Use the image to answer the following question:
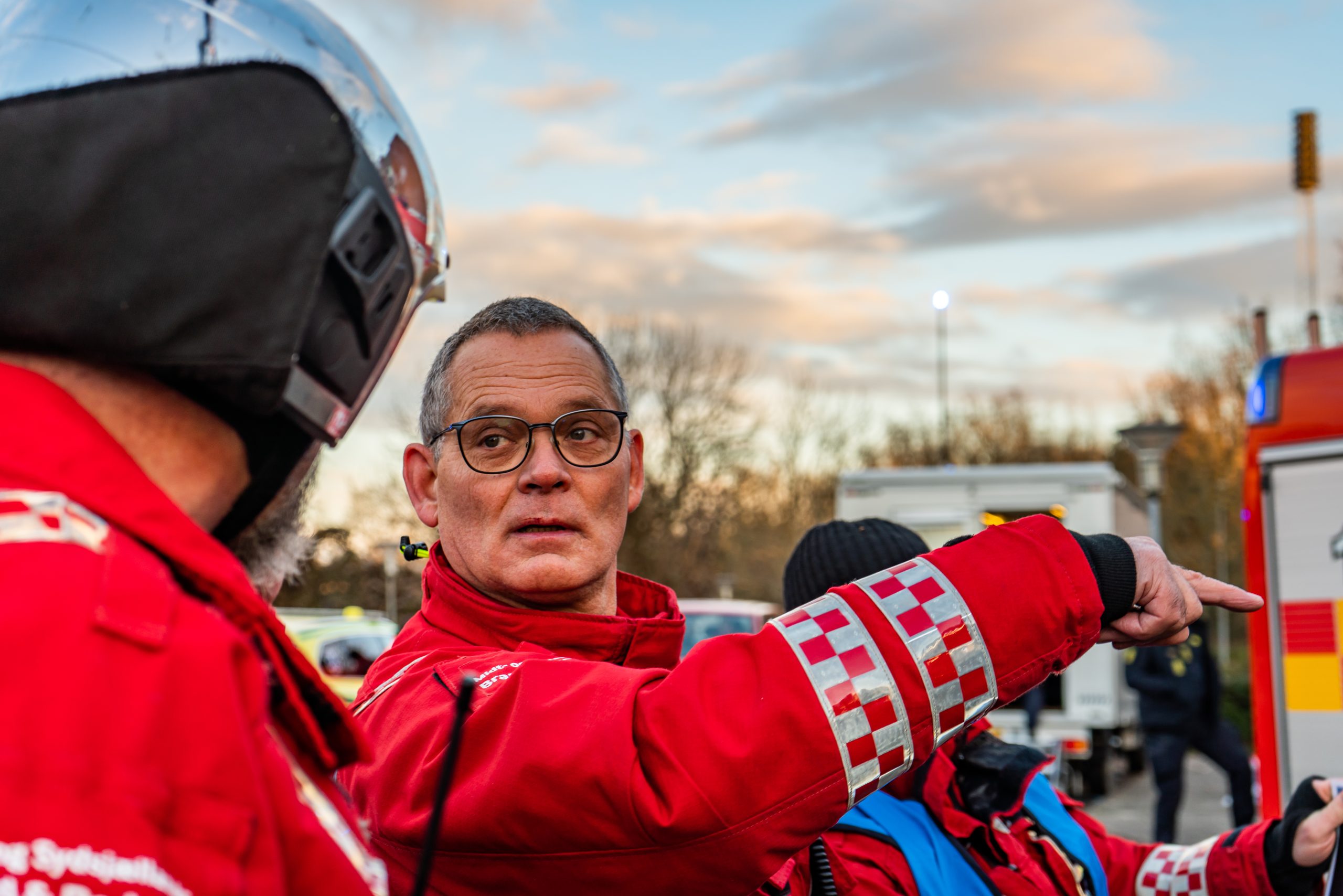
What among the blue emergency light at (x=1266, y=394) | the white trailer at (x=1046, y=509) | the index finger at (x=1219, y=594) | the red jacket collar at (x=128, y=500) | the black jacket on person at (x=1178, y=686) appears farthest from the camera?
the white trailer at (x=1046, y=509)

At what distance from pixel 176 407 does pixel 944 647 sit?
2.92 feet

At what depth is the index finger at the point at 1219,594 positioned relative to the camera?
1720 millimetres

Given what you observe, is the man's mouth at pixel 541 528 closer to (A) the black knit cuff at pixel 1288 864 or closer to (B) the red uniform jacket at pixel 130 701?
(B) the red uniform jacket at pixel 130 701

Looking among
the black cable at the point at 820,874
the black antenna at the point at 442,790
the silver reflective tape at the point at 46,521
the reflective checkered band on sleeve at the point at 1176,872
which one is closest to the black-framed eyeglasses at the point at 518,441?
the black cable at the point at 820,874

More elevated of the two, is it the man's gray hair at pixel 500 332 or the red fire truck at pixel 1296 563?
the man's gray hair at pixel 500 332

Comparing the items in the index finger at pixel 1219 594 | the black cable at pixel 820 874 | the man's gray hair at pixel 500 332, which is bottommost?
the black cable at pixel 820 874

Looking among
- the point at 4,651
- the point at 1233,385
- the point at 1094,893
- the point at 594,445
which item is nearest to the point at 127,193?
the point at 4,651

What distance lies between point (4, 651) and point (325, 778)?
291mm

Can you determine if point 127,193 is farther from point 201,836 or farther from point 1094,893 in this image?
point 1094,893

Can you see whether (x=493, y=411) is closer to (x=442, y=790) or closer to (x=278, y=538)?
(x=278, y=538)

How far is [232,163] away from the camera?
3.30 ft

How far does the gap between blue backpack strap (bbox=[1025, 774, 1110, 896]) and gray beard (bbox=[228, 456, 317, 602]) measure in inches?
76.8

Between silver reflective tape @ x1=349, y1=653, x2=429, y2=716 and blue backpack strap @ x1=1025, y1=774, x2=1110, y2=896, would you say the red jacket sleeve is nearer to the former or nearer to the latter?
blue backpack strap @ x1=1025, y1=774, x2=1110, y2=896

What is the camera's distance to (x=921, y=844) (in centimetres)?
244
